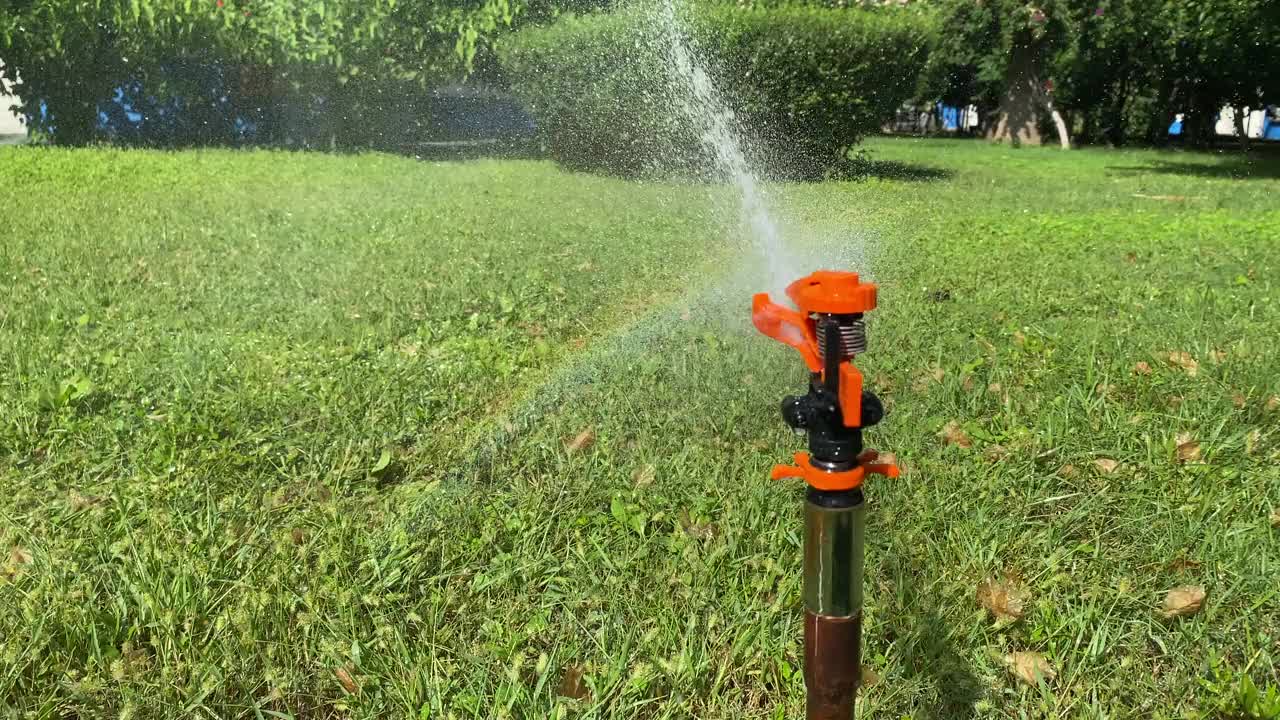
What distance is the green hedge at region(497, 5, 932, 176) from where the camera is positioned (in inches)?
448

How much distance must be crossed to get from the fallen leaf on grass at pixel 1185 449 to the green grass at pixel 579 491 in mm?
32

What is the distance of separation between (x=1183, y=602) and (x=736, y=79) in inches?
407

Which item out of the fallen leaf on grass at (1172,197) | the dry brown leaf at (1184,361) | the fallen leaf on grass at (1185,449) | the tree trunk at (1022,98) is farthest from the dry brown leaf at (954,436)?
the tree trunk at (1022,98)

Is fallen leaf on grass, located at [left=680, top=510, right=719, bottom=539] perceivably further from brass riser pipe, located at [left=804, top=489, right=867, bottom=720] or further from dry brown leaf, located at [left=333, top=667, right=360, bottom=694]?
brass riser pipe, located at [left=804, top=489, right=867, bottom=720]

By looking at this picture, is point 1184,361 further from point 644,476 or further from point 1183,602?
point 644,476

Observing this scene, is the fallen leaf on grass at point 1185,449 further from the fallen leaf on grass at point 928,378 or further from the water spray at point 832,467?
the water spray at point 832,467

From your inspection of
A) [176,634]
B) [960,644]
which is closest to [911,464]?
[960,644]

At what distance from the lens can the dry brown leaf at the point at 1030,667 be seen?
1997 millimetres

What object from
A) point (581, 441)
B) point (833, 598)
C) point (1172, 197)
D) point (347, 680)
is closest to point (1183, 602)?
point (833, 598)

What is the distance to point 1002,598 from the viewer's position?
2209 mm

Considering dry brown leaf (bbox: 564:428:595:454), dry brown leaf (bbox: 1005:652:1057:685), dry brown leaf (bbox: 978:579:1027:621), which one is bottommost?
dry brown leaf (bbox: 1005:652:1057:685)

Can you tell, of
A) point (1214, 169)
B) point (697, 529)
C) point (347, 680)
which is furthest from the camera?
point (1214, 169)

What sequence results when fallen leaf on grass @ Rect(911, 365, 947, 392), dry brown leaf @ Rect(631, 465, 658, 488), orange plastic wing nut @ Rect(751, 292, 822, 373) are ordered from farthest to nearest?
fallen leaf on grass @ Rect(911, 365, 947, 392)
dry brown leaf @ Rect(631, 465, 658, 488)
orange plastic wing nut @ Rect(751, 292, 822, 373)

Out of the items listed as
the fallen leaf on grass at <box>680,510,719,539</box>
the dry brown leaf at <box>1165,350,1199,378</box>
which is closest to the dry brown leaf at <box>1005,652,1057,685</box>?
the fallen leaf on grass at <box>680,510,719,539</box>
